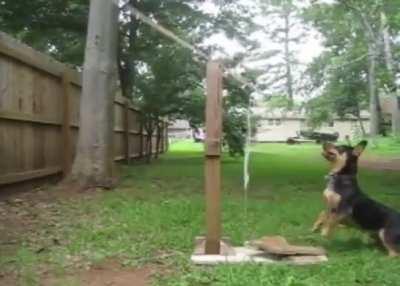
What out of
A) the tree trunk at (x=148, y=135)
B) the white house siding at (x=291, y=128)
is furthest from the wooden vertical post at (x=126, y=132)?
the white house siding at (x=291, y=128)

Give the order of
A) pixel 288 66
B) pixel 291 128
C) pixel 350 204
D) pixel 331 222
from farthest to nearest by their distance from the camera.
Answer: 1. pixel 291 128
2. pixel 288 66
3. pixel 331 222
4. pixel 350 204

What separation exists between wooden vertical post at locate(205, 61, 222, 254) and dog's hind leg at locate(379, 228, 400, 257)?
1.39 meters

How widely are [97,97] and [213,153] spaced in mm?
4954

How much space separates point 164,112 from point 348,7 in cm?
612

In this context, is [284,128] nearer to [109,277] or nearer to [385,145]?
[385,145]

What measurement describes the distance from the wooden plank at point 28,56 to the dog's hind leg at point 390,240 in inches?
193

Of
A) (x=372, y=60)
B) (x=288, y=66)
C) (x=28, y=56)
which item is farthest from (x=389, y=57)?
(x=288, y=66)

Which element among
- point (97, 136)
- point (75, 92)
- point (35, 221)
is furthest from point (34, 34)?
point (35, 221)

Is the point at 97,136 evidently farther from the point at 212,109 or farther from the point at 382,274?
the point at 382,274

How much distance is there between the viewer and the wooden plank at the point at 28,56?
26.1ft

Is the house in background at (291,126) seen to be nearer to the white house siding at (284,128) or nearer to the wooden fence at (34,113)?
the white house siding at (284,128)

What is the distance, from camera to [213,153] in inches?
205

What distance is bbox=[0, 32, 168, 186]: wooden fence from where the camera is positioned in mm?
8055

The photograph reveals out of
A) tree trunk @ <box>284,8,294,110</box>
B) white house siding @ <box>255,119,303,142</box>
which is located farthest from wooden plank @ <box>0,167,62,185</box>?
white house siding @ <box>255,119,303,142</box>
